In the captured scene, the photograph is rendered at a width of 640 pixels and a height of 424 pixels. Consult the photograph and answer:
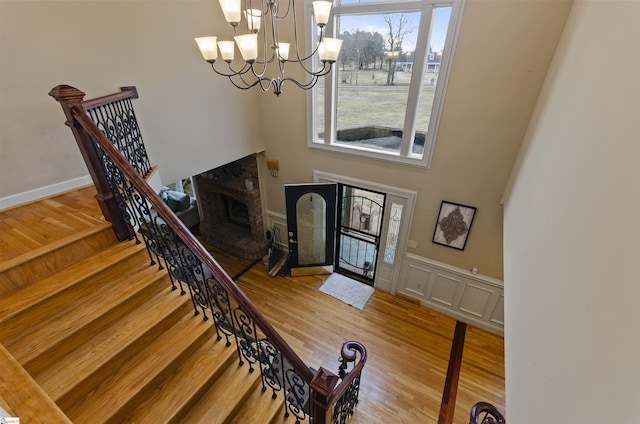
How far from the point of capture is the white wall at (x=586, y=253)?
0.79m

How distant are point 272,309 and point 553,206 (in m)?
4.02

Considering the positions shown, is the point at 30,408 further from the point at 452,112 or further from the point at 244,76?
the point at 244,76

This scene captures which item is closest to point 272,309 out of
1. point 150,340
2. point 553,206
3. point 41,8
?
point 150,340

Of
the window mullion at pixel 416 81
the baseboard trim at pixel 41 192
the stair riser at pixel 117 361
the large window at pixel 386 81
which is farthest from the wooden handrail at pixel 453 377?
the baseboard trim at pixel 41 192

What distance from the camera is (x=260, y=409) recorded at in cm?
195

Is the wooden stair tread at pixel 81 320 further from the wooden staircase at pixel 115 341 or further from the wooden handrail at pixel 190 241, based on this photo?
the wooden handrail at pixel 190 241

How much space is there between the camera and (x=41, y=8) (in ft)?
7.72

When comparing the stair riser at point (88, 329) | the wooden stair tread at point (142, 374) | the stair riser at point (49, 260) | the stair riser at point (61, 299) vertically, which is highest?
the stair riser at point (49, 260)

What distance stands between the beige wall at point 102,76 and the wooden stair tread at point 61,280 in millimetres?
1464

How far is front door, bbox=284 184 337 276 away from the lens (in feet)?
15.7

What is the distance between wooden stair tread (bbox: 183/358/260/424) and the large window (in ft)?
10.6

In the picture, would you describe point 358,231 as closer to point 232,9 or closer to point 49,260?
point 232,9

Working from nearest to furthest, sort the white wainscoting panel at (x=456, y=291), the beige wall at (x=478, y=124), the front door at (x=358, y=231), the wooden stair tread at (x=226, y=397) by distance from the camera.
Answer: the wooden stair tread at (x=226, y=397), the beige wall at (x=478, y=124), the white wainscoting panel at (x=456, y=291), the front door at (x=358, y=231)

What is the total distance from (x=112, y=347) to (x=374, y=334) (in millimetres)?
3363
